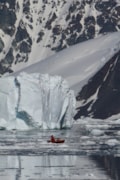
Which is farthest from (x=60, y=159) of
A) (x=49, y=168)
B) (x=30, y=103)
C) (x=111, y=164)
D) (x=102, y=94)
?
(x=102, y=94)

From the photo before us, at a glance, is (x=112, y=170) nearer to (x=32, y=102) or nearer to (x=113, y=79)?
(x=32, y=102)

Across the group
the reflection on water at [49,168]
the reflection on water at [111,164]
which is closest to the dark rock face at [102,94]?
the reflection on water at [111,164]

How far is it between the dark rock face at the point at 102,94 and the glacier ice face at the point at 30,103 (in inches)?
2424

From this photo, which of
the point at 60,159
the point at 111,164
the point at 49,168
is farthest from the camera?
the point at 60,159

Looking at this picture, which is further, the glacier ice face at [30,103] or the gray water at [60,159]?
the glacier ice face at [30,103]

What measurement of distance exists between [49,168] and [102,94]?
13314 centimetres

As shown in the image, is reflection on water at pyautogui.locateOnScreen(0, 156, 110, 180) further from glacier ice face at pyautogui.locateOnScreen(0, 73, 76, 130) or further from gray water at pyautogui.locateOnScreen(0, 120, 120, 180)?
glacier ice face at pyautogui.locateOnScreen(0, 73, 76, 130)

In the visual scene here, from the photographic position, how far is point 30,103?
103 m

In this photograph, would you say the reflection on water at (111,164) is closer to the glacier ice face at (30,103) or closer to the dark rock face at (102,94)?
the glacier ice face at (30,103)

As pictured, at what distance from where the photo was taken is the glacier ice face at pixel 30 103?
102938 millimetres

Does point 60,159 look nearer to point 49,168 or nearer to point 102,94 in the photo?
point 49,168

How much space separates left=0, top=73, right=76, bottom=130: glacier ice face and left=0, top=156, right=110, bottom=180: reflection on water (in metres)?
42.4

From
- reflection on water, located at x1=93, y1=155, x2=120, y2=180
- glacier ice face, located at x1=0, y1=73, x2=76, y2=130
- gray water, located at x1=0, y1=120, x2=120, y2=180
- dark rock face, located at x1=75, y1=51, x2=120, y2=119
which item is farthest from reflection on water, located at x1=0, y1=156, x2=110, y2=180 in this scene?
dark rock face, located at x1=75, y1=51, x2=120, y2=119

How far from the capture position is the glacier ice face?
4053 inches
